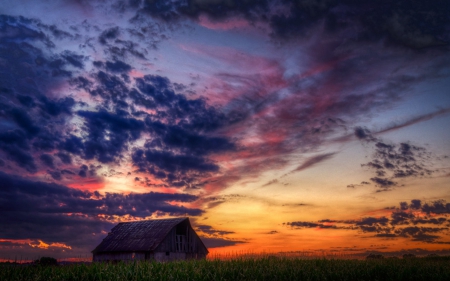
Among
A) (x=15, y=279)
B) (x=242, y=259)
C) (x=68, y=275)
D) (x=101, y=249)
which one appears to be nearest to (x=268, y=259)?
(x=242, y=259)

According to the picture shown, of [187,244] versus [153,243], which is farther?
A: [187,244]

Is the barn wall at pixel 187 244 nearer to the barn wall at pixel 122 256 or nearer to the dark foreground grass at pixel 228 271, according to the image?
the barn wall at pixel 122 256

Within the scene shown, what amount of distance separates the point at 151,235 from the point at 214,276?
69.5ft

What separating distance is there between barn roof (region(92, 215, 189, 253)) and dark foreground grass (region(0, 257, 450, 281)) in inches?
596

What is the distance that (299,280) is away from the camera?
20938 millimetres

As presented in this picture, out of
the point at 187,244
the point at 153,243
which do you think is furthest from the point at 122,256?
the point at 187,244

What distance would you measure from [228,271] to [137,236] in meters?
22.1

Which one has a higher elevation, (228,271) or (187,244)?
(187,244)

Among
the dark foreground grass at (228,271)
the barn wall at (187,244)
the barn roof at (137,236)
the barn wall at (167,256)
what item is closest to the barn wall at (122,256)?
the barn roof at (137,236)

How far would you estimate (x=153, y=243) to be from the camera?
37812 millimetres

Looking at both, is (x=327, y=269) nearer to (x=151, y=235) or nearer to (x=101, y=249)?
(x=151, y=235)

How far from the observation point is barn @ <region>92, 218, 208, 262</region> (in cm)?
3797

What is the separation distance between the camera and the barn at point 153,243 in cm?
3797

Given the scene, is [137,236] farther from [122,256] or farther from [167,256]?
[167,256]
